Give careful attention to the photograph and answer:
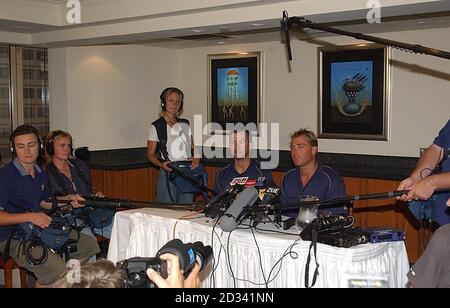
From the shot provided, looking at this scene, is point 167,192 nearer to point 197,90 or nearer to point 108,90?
point 108,90

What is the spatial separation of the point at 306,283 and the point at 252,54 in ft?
14.9

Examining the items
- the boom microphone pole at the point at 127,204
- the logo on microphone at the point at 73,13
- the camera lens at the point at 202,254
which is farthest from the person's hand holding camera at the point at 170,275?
the logo on microphone at the point at 73,13

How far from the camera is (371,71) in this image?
230 inches

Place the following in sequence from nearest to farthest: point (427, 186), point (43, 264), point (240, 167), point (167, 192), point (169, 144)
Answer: point (427, 186) < point (43, 264) < point (240, 167) < point (167, 192) < point (169, 144)

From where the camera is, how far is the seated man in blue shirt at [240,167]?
13.6 feet

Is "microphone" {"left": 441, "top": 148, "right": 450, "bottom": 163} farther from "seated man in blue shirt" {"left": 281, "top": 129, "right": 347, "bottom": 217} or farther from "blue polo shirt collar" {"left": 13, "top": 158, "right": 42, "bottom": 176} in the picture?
"blue polo shirt collar" {"left": 13, "top": 158, "right": 42, "bottom": 176}

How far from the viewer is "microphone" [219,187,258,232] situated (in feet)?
10.0

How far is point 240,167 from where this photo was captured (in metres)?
4.23

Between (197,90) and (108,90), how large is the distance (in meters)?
1.20

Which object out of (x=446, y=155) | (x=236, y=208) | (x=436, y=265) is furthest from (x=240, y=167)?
(x=436, y=265)

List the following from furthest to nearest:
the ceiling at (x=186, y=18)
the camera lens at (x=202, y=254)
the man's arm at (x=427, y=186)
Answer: the ceiling at (x=186, y=18)
the man's arm at (x=427, y=186)
the camera lens at (x=202, y=254)

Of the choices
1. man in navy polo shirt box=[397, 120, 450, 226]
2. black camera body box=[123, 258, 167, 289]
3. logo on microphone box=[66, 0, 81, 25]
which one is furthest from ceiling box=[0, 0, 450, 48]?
black camera body box=[123, 258, 167, 289]

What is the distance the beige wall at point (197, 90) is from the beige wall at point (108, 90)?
12mm

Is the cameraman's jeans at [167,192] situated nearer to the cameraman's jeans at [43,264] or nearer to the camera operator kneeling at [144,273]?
the cameraman's jeans at [43,264]
